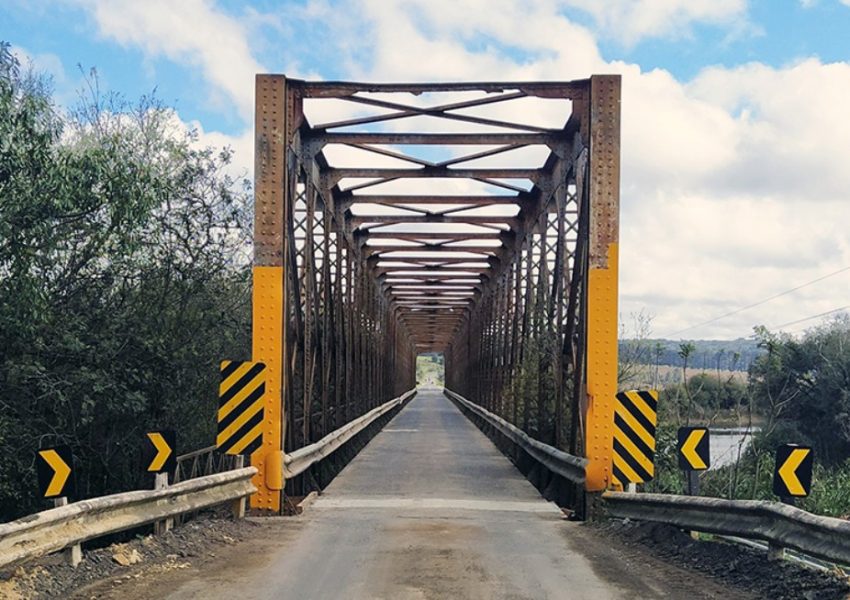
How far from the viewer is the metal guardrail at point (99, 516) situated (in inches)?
223

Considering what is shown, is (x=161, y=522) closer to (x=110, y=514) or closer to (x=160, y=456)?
(x=160, y=456)

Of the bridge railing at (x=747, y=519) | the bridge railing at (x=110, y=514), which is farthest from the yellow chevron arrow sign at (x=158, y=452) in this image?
the bridge railing at (x=747, y=519)

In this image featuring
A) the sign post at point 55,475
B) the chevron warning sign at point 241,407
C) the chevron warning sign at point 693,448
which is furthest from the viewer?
the chevron warning sign at point 241,407

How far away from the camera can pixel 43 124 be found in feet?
36.4

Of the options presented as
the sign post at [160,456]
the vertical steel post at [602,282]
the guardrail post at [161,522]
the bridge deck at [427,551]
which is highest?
the vertical steel post at [602,282]

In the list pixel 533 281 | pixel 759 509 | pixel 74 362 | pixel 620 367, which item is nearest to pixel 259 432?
pixel 74 362

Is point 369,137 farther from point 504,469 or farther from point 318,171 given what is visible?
point 504,469

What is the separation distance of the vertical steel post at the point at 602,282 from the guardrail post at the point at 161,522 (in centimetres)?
475

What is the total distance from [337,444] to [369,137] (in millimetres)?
5428

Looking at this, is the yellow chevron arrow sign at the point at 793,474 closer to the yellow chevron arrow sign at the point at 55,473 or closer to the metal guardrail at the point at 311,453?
the yellow chevron arrow sign at the point at 55,473

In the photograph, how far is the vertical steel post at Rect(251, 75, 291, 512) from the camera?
10.7 metres

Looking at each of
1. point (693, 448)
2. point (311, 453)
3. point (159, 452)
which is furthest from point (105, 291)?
point (693, 448)

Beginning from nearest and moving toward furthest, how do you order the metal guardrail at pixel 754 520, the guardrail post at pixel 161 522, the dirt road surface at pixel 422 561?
the metal guardrail at pixel 754 520
the dirt road surface at pixel 422 561
the guardrail post at pixel 161 522

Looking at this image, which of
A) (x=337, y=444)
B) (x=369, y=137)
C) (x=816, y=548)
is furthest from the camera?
(x=337, y=444)
